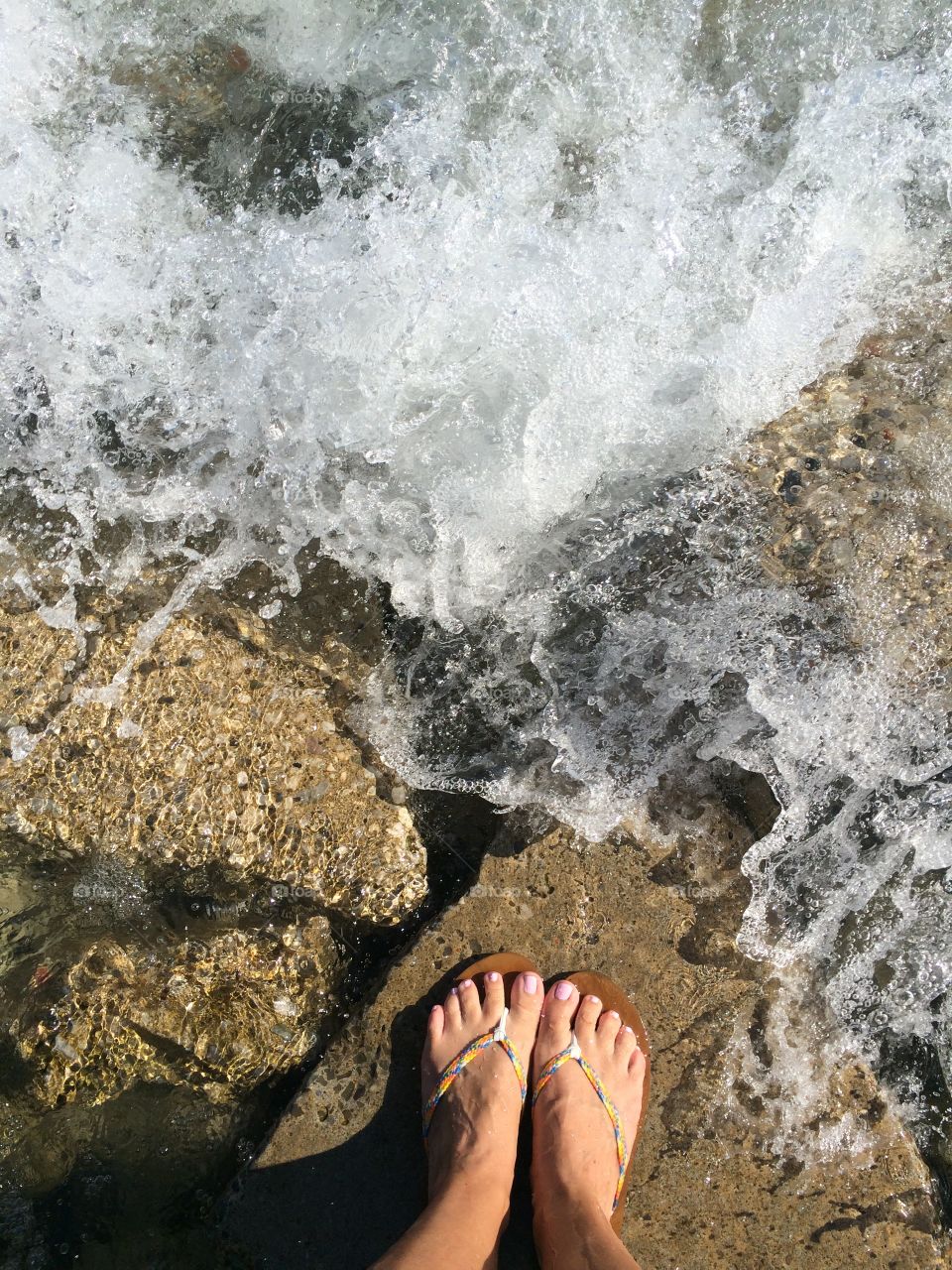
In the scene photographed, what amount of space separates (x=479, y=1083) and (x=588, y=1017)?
336 millimetres

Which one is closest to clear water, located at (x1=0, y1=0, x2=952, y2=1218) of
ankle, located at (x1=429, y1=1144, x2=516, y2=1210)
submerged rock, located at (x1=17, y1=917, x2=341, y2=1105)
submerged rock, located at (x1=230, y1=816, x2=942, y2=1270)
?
submerged rock, located at (x1=230, y1=816, x2=942, y2=1270)

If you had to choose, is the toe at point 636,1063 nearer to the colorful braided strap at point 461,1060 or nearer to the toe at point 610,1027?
the toe at point 610,1027

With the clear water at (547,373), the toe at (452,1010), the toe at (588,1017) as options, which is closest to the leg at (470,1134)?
the toe at (452,1010)

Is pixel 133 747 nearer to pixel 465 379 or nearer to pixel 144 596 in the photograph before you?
pixel 144 596

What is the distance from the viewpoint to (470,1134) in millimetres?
2174

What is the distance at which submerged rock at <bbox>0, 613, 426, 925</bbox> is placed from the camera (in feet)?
7.38

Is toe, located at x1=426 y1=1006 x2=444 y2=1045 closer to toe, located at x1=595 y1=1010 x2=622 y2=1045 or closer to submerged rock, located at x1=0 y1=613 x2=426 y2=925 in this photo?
submerged rock, located at x1=0 y1=613 x2=426 y2=925

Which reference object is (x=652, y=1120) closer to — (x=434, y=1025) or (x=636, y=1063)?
(x=636, y=1063)

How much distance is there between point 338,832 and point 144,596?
0.82m

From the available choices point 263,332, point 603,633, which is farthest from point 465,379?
point 603,633

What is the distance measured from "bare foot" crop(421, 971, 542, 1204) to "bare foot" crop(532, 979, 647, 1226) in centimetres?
6

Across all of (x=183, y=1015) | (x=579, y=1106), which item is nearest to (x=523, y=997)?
(x=579, y=1106)

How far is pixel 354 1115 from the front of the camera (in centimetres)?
220

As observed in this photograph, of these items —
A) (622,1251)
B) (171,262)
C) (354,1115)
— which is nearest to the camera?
(622,1251)
